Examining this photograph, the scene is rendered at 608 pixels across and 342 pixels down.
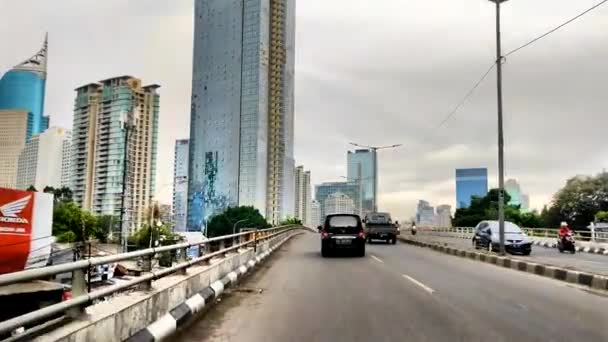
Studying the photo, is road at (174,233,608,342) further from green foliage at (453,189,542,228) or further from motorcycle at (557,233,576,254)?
green foliage at (453,189,542,228)

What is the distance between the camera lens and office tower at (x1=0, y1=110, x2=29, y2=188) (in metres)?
134

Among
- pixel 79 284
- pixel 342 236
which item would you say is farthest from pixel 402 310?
pixel 342 236

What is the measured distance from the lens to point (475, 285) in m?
13.1

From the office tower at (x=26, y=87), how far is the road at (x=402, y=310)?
162402 mm

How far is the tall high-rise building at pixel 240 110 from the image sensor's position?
128 meters

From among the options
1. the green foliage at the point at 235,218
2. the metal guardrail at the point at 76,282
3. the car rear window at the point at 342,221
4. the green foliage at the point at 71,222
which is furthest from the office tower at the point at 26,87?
the metal guardrail at the point at 76,282

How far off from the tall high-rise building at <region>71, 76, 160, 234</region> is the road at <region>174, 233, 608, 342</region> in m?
72.4

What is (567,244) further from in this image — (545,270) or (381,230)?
(545,270)

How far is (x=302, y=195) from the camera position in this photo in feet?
585

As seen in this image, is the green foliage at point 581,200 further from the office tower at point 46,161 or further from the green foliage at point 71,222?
the office tower at point 46,161

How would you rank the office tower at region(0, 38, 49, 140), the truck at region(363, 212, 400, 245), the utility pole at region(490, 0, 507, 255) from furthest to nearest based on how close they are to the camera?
1. the office tower at region(0, 38, 49, 140)
2. the truck at region(363, 212, 400, 245)
3. the utility pole at region(490, 0, 507, 255)

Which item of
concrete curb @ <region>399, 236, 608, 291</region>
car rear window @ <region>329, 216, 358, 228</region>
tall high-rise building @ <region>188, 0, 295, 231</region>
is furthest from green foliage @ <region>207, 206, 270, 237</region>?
concrete curb @ <region>399, 236, 608, 291</region>

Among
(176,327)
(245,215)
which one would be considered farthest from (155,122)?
(176,327)

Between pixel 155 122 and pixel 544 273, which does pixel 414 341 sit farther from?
pixel 155 122
